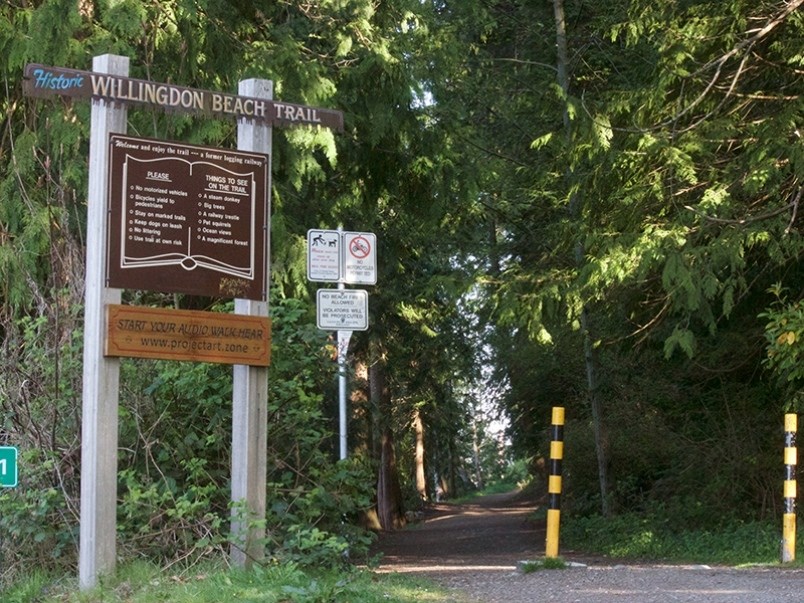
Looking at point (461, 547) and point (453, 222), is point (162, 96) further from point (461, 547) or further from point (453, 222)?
point (461, 547)

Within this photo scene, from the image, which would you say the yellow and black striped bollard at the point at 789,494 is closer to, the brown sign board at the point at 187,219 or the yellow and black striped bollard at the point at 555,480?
the yellow and black striped bollard at the point at 555,480

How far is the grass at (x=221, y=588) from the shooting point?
291 inches

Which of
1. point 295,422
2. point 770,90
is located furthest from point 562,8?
point 295,422

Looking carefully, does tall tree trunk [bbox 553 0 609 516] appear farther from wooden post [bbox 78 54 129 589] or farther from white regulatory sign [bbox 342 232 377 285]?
wooden post [bbox 78 54 129 589]

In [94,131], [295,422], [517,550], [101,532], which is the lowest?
[517,550]

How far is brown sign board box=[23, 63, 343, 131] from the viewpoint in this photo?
8312 millimetres

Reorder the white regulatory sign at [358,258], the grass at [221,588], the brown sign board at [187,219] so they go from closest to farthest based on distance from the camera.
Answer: the grass at [221,588]
the brown sign board at [187,219]
the white regulatory sign at [358,258]

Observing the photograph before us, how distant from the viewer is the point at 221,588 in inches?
302

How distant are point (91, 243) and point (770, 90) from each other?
30.8ft

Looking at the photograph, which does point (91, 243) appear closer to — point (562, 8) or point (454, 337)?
point (562, 8)

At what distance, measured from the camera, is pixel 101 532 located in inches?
322

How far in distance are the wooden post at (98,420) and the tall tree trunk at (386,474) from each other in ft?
57.8

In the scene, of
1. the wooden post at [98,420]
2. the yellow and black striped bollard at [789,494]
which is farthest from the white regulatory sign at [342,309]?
the yellow and black striped bollard at [789,494]

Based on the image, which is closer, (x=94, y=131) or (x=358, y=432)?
(x=94, y=131)
